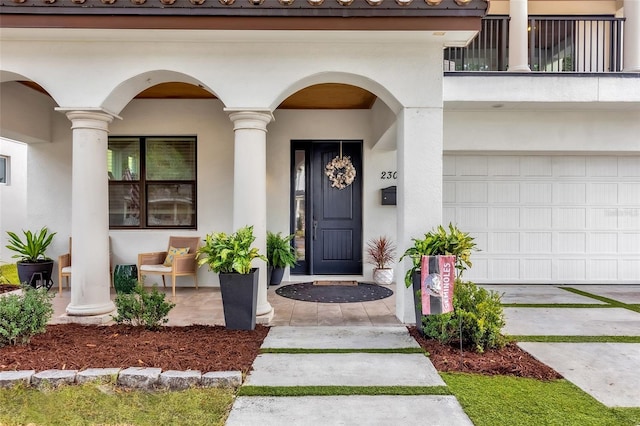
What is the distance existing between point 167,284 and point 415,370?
5.02 metres

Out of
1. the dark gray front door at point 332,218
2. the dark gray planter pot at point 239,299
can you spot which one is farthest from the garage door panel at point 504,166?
the dark gray planter pot at point 239,299

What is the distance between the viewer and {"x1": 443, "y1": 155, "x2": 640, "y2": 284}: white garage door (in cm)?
717

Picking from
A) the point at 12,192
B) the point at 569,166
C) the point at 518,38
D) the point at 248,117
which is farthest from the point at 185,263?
the point at 12,192

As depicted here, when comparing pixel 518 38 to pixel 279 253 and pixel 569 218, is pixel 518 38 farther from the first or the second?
pixel 279 253

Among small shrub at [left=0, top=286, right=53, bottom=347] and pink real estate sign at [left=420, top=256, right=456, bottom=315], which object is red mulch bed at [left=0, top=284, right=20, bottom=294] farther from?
pink real estate sign at [left=420, top=256, right=456, bottom=315]

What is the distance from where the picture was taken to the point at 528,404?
2732 millimetres

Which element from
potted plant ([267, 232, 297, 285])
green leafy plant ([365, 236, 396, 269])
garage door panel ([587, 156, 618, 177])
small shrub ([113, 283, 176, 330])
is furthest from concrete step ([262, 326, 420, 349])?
garage door panel ([587, 156, 618, 177])

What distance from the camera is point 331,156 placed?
24.9 ft

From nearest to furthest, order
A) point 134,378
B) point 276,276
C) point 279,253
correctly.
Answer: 1. point 134,378
2. point 279,253
3. point 276,276

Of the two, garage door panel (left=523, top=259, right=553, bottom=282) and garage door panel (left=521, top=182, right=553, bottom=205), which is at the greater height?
garage door panel (left=521, top=182, right=553, bottom=205)

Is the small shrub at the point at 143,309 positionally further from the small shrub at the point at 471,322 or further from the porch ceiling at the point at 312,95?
the porch ceiling at the point at 312,95

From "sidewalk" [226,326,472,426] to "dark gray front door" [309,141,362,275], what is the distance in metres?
3.15

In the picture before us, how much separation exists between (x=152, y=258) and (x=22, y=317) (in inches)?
114

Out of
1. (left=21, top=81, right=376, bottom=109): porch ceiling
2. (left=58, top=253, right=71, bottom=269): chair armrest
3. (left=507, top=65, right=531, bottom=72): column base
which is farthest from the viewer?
(left=58, top=253, right=71, bottom=269): chair armrest
